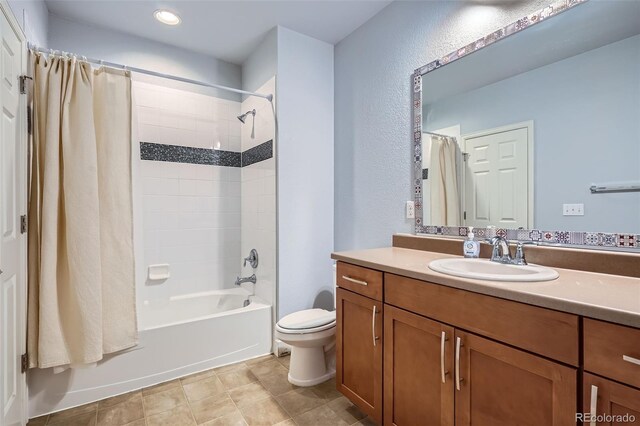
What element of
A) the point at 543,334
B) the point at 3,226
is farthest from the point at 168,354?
the point at 543,334

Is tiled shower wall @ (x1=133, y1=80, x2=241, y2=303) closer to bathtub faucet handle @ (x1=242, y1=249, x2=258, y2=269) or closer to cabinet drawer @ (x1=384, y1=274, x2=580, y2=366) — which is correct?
bathtub faucet handle @ (x1=242, y1=249, x2=258, y2=269)

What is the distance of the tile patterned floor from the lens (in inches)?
64.9

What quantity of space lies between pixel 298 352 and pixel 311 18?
7.58ft

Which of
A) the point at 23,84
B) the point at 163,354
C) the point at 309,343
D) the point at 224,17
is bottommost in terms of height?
the point at 163,354

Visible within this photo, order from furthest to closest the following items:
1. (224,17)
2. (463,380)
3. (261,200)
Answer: (261,200)
(224,17)
(463,380)

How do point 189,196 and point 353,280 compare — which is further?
point 189,196

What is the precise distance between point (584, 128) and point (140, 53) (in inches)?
118

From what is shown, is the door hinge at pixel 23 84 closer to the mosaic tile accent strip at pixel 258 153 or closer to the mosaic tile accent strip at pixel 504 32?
the mosaic tile accent strip at pixel 258 153

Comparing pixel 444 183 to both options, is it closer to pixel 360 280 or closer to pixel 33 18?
pixel 360 280

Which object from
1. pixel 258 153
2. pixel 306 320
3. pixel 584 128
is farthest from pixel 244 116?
pixel 584 128

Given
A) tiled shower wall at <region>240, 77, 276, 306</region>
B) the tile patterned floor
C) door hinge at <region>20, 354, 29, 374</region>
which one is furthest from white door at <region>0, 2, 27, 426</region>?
tiled shower wall at <region>240, 77, 276, 306</region>

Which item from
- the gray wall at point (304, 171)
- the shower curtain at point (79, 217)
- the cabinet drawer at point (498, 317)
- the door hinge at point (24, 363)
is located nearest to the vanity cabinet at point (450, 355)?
the cabinet drawer at point (498, 317)

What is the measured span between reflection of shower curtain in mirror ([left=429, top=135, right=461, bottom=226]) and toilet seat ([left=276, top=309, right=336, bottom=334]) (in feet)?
2.91

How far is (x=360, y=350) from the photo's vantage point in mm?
1542
